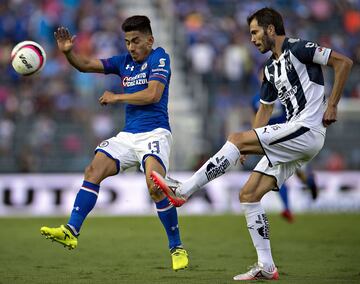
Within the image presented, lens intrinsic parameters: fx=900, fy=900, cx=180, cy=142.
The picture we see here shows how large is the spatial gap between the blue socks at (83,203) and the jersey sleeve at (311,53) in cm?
253

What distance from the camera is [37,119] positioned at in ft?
71.1

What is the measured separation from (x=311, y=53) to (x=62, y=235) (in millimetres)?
3035

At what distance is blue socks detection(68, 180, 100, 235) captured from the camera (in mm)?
9250

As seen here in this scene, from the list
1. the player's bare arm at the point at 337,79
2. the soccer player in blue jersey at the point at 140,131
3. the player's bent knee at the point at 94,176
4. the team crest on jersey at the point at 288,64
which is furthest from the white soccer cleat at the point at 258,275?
the team crest on jersey at the point at 288,64

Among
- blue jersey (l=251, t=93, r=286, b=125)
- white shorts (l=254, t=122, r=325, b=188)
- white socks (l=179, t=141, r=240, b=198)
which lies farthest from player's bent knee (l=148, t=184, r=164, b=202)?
blue jersey (l=251, t=93, r=286, b=125)

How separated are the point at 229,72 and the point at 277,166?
48.2 ft

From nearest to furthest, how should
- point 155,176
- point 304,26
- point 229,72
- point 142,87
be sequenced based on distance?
point 155,176 < point 142,87 < point 229,72 < point 304,26

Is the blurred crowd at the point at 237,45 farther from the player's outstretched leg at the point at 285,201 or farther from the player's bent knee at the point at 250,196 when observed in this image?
the player's bent knee at the point at 250,196

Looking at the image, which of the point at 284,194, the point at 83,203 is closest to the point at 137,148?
the point at 83,203

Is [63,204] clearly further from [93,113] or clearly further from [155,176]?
[155,176]

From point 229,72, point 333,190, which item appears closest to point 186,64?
point 229,72

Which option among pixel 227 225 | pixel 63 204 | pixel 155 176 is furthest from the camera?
pixel 63 204

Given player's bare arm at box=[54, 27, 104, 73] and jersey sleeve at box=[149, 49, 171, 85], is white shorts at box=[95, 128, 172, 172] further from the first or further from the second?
player's bare arm at box=[54, 27, 104, 73]

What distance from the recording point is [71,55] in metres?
9.80
